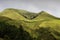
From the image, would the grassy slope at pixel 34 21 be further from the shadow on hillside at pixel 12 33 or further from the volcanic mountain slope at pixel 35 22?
the shadow on hillside at pixel 12 33

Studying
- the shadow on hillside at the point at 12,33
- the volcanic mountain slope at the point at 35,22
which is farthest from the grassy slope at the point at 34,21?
the shadow on hillside at the point at 12,33

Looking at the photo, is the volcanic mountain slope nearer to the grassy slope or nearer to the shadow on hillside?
the grassy slope

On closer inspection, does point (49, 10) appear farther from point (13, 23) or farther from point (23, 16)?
point (13, 23)

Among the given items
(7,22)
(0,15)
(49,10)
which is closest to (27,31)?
(7,22)

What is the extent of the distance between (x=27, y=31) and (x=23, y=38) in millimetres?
166

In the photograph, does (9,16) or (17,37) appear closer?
(17,37)

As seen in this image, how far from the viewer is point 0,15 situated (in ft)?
14.0

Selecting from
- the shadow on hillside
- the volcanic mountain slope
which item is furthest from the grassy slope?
the shadow on hillside

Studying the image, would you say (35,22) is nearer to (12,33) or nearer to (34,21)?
(34,21)

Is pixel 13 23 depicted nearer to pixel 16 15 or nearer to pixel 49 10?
pixel 16 15

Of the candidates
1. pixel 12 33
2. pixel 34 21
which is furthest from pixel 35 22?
pixel 12 33

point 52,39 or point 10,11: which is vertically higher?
point 10,11

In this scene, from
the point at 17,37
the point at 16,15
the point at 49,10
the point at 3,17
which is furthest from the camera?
the point at 49,10

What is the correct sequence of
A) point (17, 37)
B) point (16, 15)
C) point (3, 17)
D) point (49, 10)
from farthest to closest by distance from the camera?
point (49, 10), point (16, 15), point (3, 17), point (17, 37)
